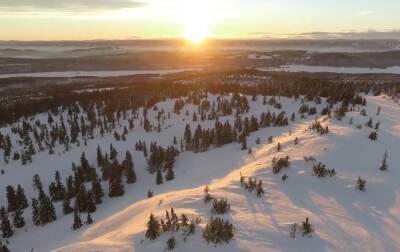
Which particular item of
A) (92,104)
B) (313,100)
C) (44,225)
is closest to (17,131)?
(92,104)

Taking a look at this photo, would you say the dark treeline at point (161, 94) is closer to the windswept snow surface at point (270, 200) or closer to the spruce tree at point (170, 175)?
the windswept snow surface at point (270, 200)

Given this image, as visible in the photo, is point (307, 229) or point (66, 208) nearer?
point (307, 229)

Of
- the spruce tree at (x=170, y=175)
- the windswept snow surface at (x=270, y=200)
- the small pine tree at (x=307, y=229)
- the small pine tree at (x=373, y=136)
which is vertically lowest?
the spruce tree at (x=170, y=175)

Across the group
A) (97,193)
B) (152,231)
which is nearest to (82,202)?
(97,193)

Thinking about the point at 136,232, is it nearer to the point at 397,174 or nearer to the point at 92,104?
the point at 397,174

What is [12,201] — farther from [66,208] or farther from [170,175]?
[170,175]

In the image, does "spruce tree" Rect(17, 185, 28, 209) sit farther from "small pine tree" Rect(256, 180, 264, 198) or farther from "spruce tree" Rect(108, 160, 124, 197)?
"small pine tree" Rect(256, 180, 264, 198)

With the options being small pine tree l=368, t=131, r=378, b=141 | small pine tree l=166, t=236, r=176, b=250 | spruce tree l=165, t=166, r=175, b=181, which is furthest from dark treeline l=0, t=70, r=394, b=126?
small pine tree l=166, t=236, r=176, b=250

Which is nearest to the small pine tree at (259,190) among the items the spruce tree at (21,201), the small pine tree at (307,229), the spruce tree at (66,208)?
the small pine tree at (307,229)
